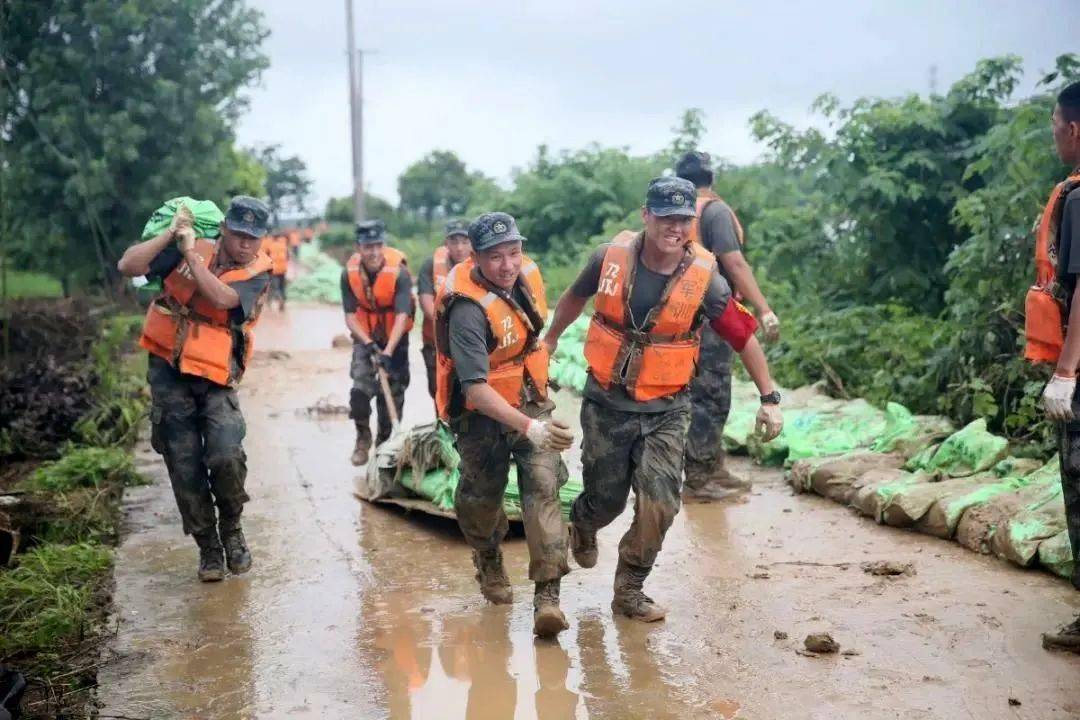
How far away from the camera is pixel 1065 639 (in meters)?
4.66

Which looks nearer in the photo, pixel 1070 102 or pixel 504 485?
pixel 1070 102

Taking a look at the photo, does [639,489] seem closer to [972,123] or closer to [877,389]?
[877,389]

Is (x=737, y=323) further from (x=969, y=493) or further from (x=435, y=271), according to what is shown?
(x=435, y=271)

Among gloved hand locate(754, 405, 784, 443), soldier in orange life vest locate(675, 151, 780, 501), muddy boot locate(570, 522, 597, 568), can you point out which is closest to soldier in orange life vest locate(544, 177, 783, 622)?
gloved hand locate(754, 405, 784, 443)

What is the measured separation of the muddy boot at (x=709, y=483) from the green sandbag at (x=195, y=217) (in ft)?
10.9

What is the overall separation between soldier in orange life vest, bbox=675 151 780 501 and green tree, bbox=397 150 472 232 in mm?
45743

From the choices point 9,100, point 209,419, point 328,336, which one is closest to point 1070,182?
point 209,419

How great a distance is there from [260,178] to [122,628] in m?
39.1

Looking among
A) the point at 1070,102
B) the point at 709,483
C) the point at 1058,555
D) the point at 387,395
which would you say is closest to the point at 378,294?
the point at 387,395

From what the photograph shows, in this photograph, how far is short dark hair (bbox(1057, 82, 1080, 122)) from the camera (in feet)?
15.0

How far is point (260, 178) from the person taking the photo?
1689 inches

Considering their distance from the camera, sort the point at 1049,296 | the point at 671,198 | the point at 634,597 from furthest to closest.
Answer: the point at 634,597
the point at 671,198
the point at 1049,296

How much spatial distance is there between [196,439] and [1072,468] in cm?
411

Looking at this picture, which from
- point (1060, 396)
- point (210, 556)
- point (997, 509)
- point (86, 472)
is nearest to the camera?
point (1060, 396)
